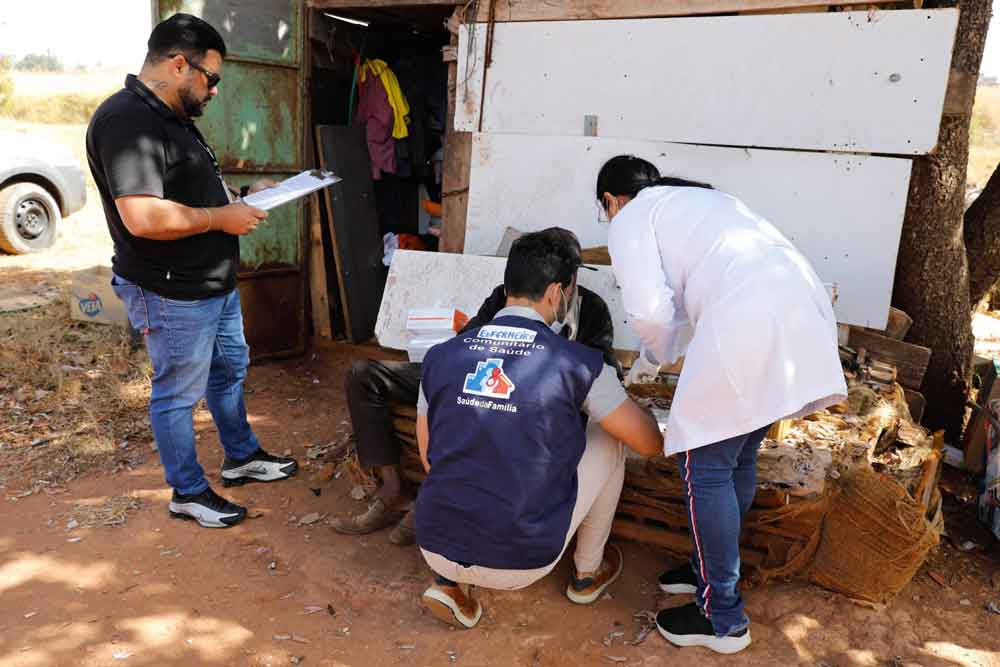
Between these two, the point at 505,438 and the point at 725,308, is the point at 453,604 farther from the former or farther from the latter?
the point at 725,308

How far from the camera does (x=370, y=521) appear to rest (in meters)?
3.42

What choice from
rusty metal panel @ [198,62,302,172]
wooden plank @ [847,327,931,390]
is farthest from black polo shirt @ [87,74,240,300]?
wooden plank @ [847,327,931,390]

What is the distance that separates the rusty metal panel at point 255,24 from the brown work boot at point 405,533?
3555 millimetres

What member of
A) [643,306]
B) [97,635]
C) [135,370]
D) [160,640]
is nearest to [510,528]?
[643,306]

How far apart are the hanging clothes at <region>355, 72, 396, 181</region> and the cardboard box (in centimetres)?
235

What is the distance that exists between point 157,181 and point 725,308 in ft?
7.15

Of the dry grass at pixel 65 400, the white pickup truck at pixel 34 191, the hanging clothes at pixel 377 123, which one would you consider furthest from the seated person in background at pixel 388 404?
the white pickup truck at pixel 34 191

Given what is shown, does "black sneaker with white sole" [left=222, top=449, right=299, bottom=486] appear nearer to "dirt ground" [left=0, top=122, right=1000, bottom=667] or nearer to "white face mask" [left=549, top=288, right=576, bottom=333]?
"dirt ground" [left=0, top=122, right=1000, bottom=667]

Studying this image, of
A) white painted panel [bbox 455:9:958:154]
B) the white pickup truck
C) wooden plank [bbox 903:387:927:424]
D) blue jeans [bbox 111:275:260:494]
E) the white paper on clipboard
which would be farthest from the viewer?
the white pickup truck

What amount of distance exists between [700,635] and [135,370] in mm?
4387

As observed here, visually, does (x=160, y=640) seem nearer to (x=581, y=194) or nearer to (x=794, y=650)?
(x=794, y=650)

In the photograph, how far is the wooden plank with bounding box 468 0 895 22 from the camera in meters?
3.83

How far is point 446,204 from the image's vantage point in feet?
16.9

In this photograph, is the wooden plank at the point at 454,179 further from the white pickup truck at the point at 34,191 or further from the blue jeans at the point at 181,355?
the white pickup truck at the point at 34,191
